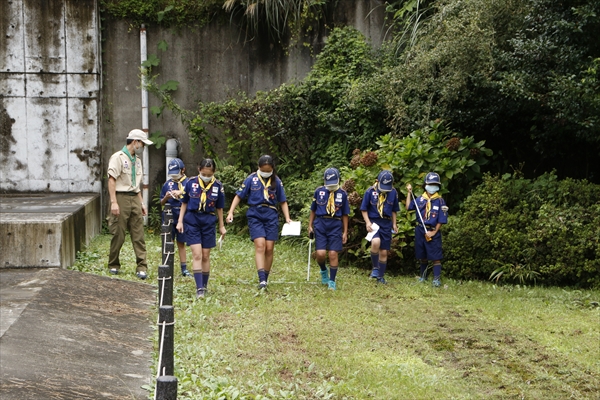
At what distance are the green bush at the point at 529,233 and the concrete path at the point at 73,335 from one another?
15.1ft

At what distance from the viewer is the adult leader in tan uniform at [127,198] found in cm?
1035

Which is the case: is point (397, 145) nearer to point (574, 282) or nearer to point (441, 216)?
point (441, 216)

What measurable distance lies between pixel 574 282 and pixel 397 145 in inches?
137

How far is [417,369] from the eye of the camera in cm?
703

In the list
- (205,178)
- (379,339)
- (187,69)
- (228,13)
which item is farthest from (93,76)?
(379,339)

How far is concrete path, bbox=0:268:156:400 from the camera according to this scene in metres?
5.79

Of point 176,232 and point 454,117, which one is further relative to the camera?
point 454,117

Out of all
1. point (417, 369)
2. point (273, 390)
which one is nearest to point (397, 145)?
point (417, 369)

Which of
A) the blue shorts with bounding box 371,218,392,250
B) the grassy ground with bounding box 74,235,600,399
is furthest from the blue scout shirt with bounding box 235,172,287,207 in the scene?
the blue shorts with bounding box 371,218,392,250

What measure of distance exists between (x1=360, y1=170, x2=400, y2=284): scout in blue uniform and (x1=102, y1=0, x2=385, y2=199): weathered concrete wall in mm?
5937

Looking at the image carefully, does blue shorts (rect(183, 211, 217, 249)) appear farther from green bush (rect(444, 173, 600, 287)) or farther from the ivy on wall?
the ivy on wall

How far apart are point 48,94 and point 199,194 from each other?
7.18 meters

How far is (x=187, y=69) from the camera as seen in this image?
16.7m

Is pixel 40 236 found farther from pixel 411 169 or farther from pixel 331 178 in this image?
pixel 411 169
